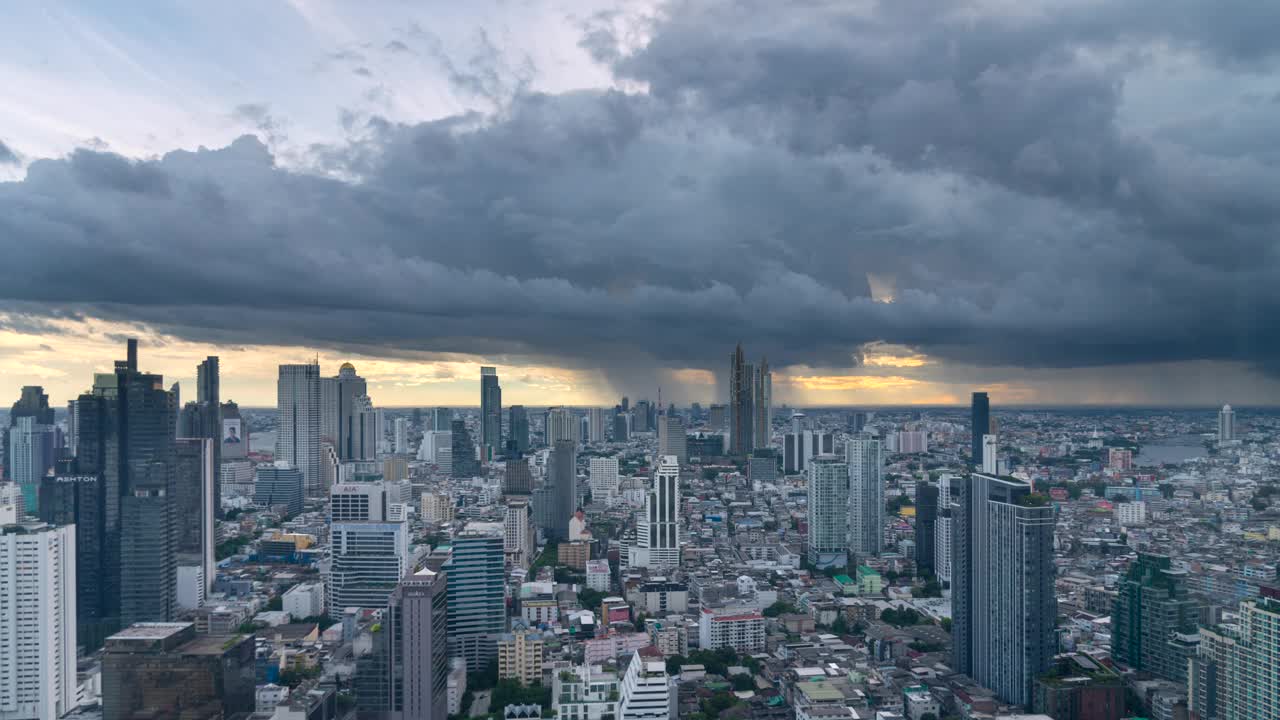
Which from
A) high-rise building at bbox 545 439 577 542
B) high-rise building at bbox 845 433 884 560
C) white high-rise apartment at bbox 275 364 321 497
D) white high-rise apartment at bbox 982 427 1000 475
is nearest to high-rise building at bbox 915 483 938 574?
white high-rise apartment at bbox 982 427 1000 475

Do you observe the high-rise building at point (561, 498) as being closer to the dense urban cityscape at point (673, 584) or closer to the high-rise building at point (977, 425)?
the dense urban cityscape at point (673, 584)

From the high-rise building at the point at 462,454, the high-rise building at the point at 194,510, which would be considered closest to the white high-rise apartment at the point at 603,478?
the high-rise building at the point at 462,454

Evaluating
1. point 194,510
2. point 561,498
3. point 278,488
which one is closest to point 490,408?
point 278,488

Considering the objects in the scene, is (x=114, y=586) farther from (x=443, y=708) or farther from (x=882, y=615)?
(x=882, y=615)

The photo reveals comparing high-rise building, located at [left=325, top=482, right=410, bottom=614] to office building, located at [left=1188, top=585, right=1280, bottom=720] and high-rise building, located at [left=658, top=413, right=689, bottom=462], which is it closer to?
office building, located at [left=1188, top=585, right=1280, bottom=720]

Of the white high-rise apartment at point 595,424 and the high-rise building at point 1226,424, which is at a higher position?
the high-rise building at point 1226,424
